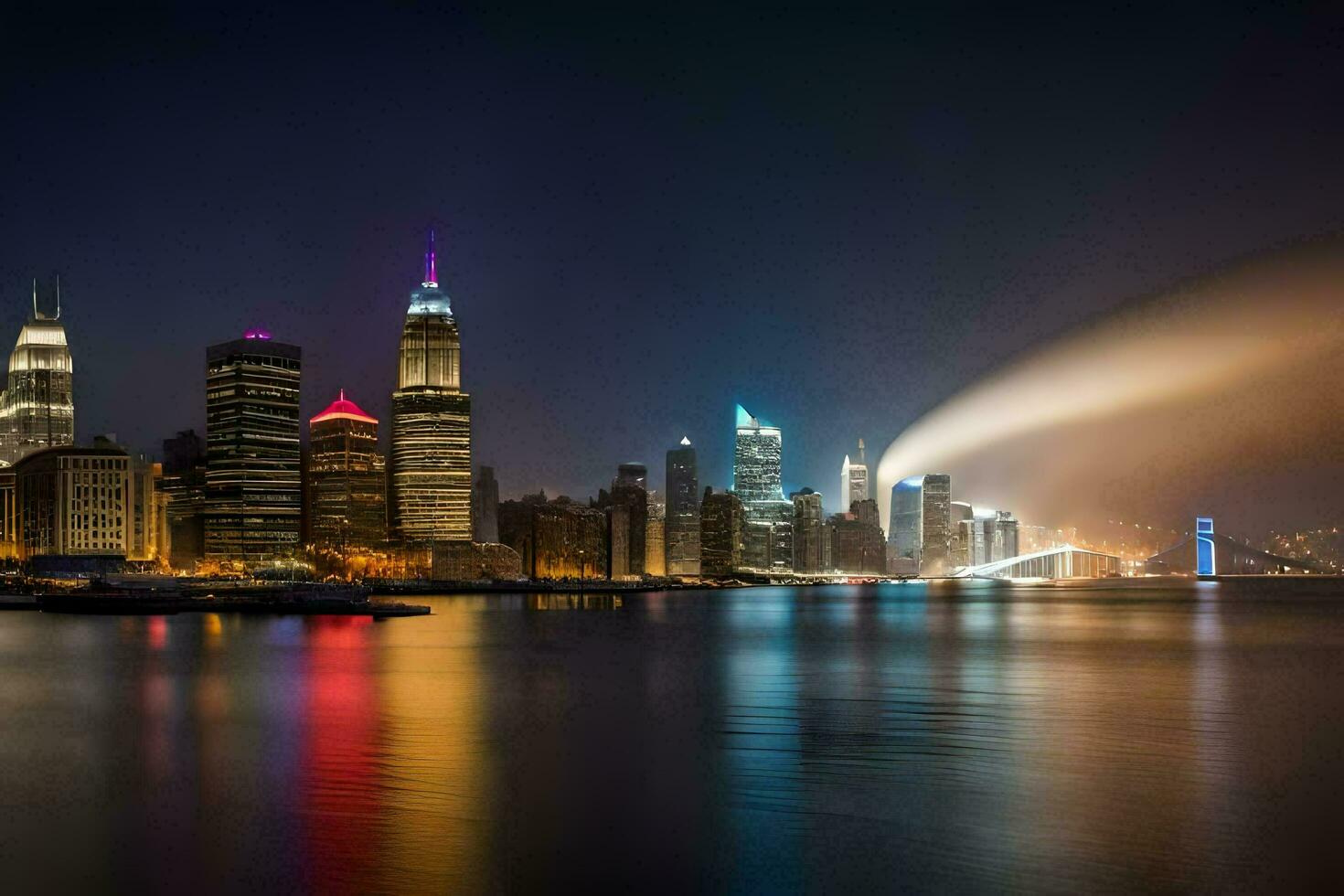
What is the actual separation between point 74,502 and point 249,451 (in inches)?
1018

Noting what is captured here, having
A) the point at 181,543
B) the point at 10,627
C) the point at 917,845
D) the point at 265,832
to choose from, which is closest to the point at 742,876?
the point at 917,845

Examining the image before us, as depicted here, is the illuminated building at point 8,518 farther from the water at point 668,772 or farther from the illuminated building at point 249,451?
the water at point 668,772

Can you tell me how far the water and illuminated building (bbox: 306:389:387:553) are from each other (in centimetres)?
13125

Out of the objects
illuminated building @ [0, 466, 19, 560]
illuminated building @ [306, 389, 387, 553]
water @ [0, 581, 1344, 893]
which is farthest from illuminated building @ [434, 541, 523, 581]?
water @ [0, 581, 1344, 893]

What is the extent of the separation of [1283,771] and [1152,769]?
9.09 feet

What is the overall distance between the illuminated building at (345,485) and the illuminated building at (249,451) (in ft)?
15.5

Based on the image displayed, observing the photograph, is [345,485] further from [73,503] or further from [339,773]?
[339,773]

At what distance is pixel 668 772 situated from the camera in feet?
92.3

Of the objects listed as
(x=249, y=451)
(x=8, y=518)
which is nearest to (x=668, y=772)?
(x=249, y=451)

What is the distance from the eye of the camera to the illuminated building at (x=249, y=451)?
Answer: 185 meters

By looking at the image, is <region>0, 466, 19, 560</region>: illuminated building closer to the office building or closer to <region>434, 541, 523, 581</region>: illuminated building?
the office building

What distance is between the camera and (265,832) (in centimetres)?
2250

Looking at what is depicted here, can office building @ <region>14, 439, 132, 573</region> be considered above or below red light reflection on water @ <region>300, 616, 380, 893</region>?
above

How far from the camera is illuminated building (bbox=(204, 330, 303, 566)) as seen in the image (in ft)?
606
